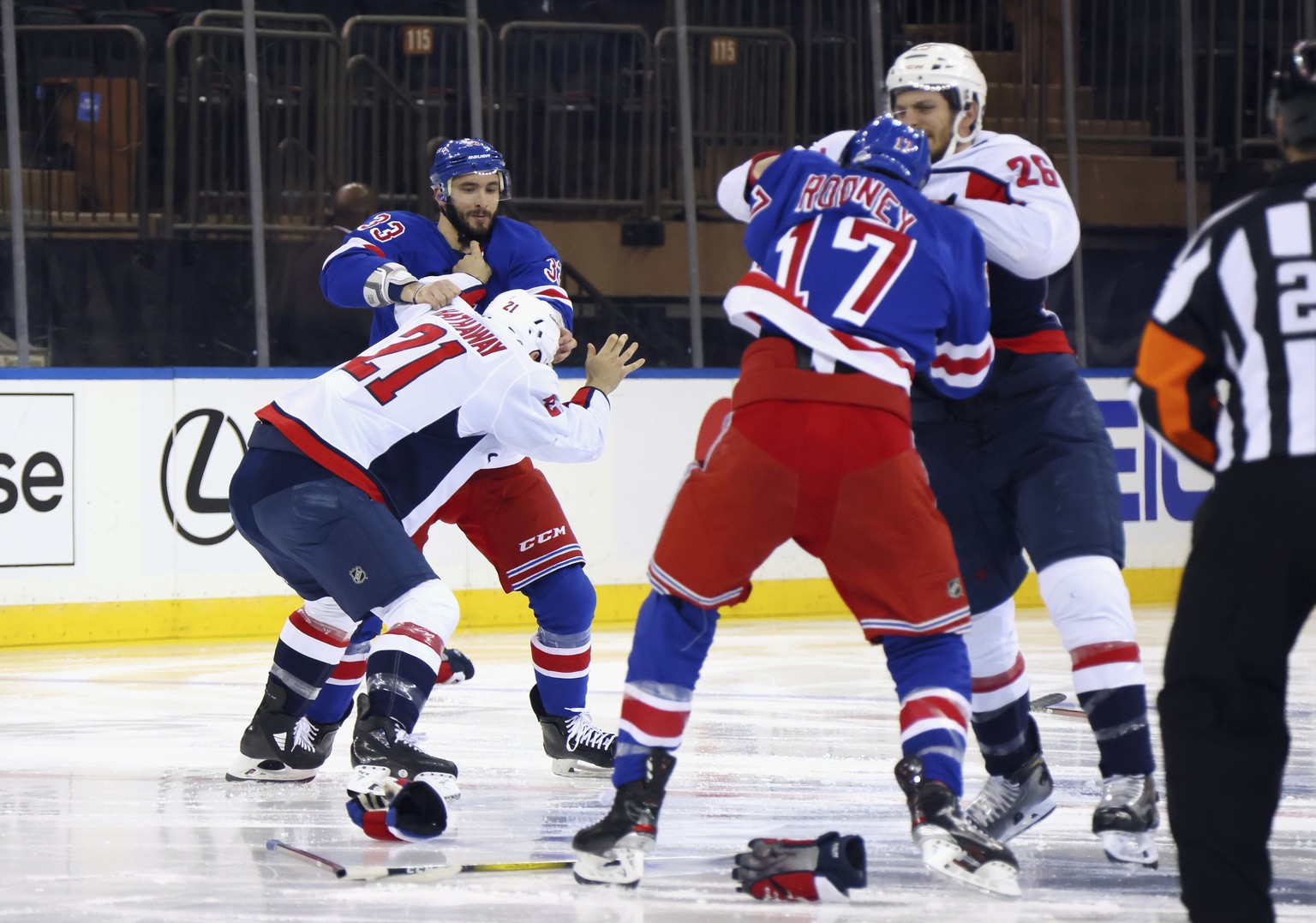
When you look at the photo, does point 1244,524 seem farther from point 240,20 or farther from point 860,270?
point 240,20

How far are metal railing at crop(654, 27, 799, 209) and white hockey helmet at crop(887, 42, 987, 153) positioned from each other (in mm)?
5156

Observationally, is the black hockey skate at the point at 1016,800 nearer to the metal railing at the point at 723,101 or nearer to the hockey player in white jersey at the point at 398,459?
the hockey player in white jersey at the point at 398,459

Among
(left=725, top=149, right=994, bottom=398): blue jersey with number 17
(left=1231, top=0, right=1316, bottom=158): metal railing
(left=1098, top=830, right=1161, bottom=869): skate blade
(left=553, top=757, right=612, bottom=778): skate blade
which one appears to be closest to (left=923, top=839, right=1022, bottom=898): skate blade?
(left=1098, top=830, right=1161, bottom=869): skate blade

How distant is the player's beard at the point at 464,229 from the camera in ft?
14.4

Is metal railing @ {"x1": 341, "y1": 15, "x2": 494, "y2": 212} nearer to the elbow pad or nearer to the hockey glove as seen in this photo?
the hockey glove

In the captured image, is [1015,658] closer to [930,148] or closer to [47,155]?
[930,148]

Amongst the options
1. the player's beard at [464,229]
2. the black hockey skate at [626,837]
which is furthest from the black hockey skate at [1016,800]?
the player's beard at [464,229]

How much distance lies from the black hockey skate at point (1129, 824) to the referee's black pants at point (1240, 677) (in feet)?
2.85

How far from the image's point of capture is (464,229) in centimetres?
440

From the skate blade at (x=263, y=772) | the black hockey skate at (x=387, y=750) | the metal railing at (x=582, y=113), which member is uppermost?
the metal railing at (x=582, y=113)

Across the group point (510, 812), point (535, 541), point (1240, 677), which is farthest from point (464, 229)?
point (1240, 677)

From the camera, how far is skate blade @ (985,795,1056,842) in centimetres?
321

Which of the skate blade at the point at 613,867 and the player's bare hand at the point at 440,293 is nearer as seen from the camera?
the skate blade at the point at 613,867

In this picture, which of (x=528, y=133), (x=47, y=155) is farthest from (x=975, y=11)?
(x=47, y=155)
